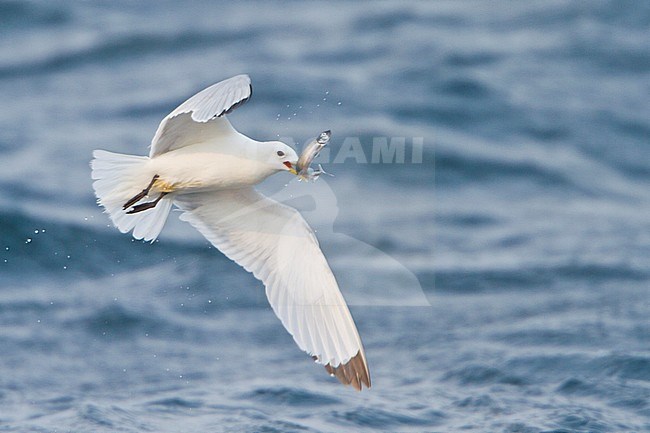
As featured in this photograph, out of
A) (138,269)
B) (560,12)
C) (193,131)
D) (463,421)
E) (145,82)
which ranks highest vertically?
(560,12)

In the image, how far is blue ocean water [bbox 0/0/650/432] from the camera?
23.2 ft

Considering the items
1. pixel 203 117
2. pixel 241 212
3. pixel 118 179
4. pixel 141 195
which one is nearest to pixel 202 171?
pixel 141 195

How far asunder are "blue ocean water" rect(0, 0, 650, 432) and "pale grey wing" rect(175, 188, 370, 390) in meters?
1.06

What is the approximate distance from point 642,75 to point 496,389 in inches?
231

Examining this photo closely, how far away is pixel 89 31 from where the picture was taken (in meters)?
12.6

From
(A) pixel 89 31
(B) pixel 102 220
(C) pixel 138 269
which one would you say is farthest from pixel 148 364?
(A) pixel 89 31

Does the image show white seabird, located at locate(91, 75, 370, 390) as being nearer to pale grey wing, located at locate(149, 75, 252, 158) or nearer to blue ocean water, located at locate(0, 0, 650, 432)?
pale grey wing, located at locate(149, 75, 252, 158)

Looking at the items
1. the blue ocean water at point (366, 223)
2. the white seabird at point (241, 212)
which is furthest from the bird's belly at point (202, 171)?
the blue ocean water at point (366, 223)

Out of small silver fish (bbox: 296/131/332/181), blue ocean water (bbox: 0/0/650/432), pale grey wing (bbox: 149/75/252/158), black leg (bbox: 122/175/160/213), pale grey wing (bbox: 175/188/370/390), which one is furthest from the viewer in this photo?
blue ocean water (bbox: 0/0/650/432)

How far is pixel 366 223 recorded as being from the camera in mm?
9547

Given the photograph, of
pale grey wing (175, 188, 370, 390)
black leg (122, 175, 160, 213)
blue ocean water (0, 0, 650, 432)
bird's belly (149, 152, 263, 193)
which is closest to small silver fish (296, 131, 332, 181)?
bird's belly (149, 152, 263, 193)

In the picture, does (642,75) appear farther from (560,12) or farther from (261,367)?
(261,367)

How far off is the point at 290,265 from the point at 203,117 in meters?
1.40

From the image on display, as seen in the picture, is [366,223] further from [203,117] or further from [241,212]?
[203,117]
